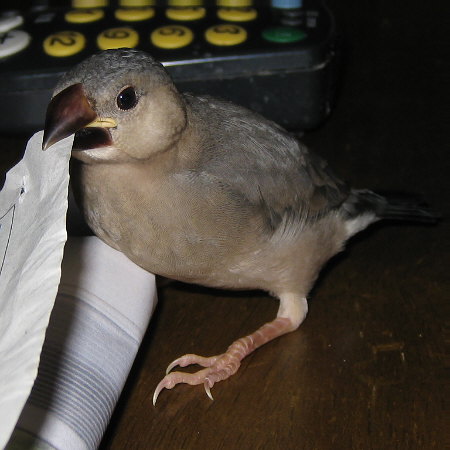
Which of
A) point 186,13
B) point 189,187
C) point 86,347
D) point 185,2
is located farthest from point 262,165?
point 185,2

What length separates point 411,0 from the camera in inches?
74.7

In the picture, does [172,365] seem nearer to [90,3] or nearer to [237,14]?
[237,14]

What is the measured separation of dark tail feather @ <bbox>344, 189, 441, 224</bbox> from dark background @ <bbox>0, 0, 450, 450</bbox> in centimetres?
2

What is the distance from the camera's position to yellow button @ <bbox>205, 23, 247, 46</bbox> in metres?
1.12

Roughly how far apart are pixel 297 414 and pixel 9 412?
357 mm

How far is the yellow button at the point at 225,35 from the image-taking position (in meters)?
1.12

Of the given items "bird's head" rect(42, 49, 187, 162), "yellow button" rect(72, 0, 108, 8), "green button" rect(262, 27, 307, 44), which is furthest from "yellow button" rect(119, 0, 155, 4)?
"bird's head" rect(42, 49, 187, 162)

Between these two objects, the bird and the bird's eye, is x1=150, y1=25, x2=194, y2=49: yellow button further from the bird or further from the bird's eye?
the bird's eye

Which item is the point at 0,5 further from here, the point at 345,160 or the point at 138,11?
the point at 345,160

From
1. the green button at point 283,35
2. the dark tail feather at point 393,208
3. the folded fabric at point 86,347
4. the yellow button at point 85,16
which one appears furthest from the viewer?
the yellow button at point 85,16

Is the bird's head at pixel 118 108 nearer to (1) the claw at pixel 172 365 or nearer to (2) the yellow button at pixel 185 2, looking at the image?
(1) the claw at pixel 172 365

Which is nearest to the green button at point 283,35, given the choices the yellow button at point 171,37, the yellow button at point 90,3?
the yellow button at point 171,37

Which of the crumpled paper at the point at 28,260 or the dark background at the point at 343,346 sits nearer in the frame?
the crumpled paper at the point at 28,260

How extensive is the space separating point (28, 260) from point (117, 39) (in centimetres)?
65
